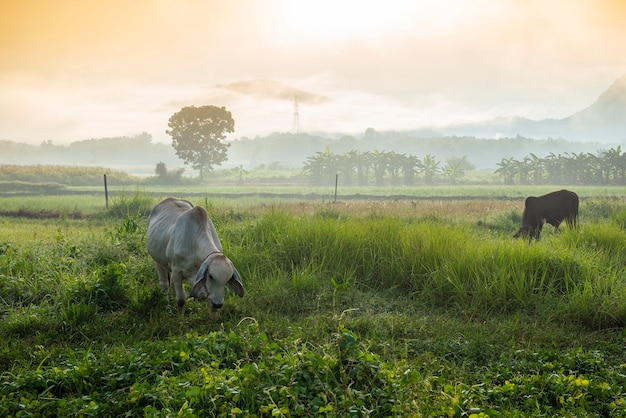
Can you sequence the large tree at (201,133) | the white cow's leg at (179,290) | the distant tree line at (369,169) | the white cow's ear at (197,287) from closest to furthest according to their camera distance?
the white cow's ear at (197,287) < the white cow's leg at (179,290) < the large tree at (201,133) < the distant tree line at (369,169)

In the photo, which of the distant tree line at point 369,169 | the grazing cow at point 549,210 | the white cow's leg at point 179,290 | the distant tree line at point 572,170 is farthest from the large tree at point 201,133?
the white cow's leg at point 179,290

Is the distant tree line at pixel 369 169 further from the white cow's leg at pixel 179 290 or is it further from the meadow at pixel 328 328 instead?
the white cow's leg at pixel 179 290

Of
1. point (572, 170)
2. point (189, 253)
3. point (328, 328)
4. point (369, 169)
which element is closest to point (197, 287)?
point (189, 253)

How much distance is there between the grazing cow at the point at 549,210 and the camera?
931 centimetres

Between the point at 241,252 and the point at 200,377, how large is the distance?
3.44 m

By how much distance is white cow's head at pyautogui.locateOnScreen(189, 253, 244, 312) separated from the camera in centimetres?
440

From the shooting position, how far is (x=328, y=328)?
15.4 feet

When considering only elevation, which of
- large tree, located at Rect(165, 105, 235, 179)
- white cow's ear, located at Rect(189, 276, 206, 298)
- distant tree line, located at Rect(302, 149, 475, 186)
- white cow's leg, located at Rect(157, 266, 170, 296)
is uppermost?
large tree, located at Rect(165, 105, 235, 179)

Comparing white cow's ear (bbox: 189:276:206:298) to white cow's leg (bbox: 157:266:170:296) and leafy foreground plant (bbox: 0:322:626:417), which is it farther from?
white cow's leg (bbox: 157:266:170:296)

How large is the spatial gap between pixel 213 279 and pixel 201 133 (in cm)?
2906

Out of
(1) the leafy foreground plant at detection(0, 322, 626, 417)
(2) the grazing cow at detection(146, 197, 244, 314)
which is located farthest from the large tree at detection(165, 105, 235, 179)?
(1) the leafy foreground plant at detection(0, 322, 626, 417)

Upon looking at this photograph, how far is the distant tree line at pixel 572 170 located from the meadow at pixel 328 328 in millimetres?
25162

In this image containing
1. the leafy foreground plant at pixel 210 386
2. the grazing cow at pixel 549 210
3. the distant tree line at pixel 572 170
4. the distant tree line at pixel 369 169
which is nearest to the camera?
the leafy foreground plant at pixel 210 386

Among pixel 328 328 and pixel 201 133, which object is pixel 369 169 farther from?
pixel 328 328
